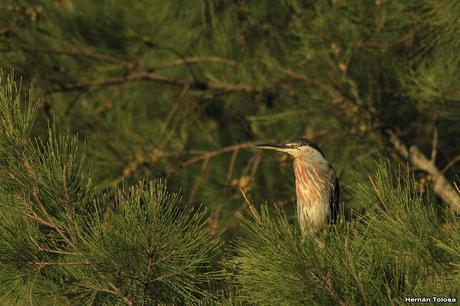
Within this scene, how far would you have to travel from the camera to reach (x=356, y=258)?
2.10 metres

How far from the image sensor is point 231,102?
18.2 ft

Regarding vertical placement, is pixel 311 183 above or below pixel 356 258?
below

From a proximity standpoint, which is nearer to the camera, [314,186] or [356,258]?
[356,258]

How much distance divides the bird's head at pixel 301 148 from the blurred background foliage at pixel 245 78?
33 cm

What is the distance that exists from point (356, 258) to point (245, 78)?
8.65ft

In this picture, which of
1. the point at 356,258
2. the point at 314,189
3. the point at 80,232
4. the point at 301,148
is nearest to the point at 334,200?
the point at 314,189

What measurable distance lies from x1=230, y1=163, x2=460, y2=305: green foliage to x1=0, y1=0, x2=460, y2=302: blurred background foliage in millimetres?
1725

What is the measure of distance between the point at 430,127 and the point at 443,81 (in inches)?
44.3

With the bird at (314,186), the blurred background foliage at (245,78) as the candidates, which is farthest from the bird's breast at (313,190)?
the blurred background foliage at (245,78)

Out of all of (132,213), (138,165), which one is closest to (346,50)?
(138,165)

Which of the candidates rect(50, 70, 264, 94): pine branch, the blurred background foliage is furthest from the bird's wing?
rect(50, 70, 264, 94): pine branch

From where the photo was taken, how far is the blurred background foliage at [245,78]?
13.3 feet

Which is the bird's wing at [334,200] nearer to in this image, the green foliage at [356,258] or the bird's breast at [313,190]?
the bird's breast at [313,190]

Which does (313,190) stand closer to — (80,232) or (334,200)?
(334,200)
